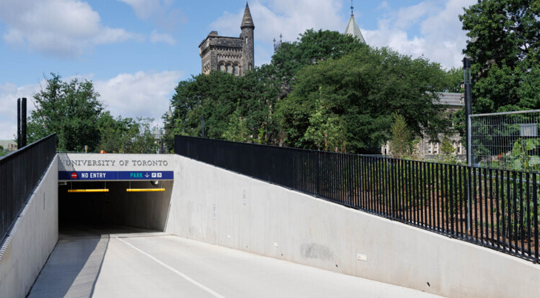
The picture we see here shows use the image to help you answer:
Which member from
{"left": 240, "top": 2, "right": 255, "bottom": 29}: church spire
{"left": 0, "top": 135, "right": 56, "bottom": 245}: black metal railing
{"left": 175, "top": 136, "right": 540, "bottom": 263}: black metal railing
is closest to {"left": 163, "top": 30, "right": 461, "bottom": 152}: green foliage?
{"left": 175, "top": 136, "right": 540, "bottom": 263}: black metal railing

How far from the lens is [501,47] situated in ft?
120

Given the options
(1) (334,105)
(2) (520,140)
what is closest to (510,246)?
(2) (520,140)

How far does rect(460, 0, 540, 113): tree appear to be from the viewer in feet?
116

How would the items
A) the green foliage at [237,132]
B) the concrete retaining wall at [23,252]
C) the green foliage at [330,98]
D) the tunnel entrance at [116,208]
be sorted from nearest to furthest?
the concrete retaining wall at [23,252] < the tunnel entrance at [116,208] < the green foliage at [330,98] < the green foliage at [237,132]

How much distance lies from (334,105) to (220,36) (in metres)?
81.2

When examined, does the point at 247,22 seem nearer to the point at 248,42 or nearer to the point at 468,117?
the point at 248,42

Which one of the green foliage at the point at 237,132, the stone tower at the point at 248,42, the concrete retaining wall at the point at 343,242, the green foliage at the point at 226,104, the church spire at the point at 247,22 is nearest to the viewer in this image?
the concrete retaining wall at the point at 343,242

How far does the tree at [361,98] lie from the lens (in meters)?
35.6

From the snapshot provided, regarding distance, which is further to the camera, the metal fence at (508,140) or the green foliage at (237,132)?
the green foliage at (237,132)

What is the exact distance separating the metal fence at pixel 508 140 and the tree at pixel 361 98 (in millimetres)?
22590

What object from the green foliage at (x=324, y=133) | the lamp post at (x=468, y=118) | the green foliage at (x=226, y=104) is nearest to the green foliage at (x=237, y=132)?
the green foliage at (x=226, y=104)

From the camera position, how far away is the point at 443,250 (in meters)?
9.47

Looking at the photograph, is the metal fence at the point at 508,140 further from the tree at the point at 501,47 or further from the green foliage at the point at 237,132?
the green foliage at the point at 237,132

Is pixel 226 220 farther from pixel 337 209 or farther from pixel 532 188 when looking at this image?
pixel 532 188
